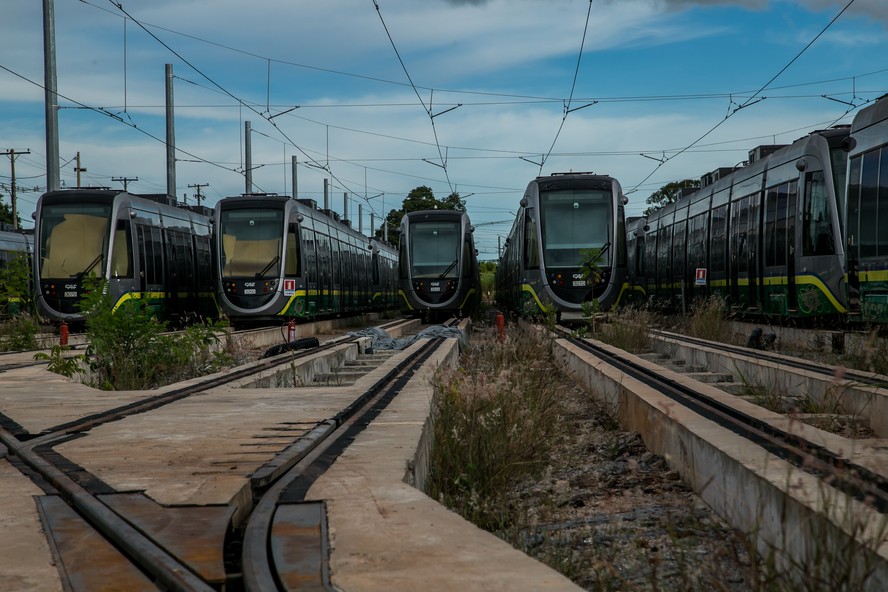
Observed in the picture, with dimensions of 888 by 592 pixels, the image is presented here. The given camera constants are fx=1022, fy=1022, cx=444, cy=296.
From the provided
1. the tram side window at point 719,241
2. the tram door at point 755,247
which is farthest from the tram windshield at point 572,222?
the tram door at point 755,247

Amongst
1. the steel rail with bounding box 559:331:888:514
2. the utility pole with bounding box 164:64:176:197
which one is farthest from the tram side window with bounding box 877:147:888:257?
the utility pole with bounding box 164:64:176:197

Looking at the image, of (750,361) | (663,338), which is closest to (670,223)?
(663,338)

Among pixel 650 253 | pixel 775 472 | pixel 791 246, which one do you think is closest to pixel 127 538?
pixel 775 472

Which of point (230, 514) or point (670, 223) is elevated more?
point (670, 223)

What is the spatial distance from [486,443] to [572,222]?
1525 cm

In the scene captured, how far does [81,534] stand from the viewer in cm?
386

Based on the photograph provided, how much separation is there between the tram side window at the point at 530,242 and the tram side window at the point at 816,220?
626cm

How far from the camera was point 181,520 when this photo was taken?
4020 mm

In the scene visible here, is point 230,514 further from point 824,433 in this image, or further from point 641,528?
point 824,433

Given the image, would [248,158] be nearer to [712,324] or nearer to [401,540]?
[712,324]

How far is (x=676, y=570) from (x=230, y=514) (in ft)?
6.13

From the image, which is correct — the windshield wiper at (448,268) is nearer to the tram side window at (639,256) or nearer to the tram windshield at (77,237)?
the tram side window at (639,256)

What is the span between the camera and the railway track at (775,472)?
3244 millimetres

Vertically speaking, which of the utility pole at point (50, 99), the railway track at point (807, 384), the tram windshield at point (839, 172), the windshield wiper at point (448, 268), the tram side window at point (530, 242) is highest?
the utility pole at point (50, 99)
